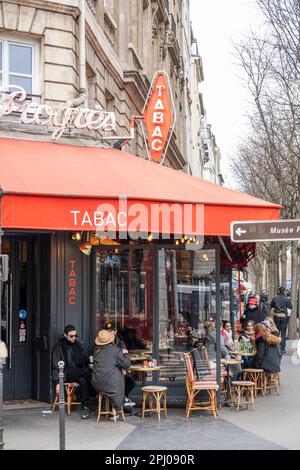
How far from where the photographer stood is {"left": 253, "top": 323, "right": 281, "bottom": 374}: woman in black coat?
1271 cm

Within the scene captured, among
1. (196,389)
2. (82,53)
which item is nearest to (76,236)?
(196,389)

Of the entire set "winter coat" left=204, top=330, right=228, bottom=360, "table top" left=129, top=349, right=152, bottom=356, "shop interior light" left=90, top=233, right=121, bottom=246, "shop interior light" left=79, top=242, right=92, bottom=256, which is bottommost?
"table top" left=129, top=349, right=152, bottom=356

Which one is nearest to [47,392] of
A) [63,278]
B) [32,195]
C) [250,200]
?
[63,278]

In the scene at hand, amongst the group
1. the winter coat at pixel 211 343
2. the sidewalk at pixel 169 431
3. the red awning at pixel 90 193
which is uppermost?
the red awning at pixel 90 193

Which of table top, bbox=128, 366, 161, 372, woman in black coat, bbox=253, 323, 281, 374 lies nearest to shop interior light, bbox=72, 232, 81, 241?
table top, bbox=128, 366, 161, 372

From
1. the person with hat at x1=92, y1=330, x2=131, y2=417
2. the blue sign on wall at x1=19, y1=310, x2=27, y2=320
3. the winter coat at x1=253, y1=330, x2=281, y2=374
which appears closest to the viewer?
the person with hat at x1=92, y1=330, x2=131, y2=417

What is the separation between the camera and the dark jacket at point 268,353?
41.7ft

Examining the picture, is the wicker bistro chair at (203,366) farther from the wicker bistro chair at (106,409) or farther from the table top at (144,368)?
the wicker bistro chair at (106,409)

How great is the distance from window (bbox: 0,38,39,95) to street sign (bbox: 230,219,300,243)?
19.5ft

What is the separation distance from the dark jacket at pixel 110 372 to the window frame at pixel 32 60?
17.0 ft

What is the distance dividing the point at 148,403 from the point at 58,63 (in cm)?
633

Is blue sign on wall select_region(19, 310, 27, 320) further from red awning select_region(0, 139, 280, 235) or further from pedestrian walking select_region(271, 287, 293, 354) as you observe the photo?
pedestrian walking select_region(271, 287, 293, 354)

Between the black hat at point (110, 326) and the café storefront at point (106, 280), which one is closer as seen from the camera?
the black hat at point (110, 326)

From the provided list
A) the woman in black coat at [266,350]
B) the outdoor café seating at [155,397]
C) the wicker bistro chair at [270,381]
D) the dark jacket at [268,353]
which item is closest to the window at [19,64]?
the outdoor café seating at [155,397]
